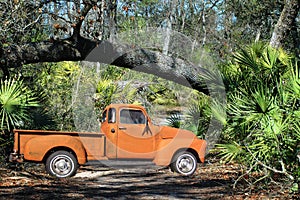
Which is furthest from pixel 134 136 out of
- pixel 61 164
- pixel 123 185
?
pixel 61 164

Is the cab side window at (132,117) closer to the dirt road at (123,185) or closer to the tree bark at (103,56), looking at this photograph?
the tree bark at (103,56)

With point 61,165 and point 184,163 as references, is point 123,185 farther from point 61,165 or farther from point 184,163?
point 184,163

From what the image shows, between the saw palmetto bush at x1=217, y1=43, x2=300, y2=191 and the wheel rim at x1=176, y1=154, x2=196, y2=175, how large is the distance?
1513 mm

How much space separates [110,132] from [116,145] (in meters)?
0.31

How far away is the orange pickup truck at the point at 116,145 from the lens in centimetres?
855

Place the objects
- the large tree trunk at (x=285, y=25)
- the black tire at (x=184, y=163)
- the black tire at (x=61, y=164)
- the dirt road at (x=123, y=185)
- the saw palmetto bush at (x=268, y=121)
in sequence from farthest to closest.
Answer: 1. the large tree trunk at (x=285, y=25)
2. the black tire at (x=184, y=163)
3. the black tire at (x=61, y=164)
4. the dirt road at (x=123, y=185)
5. the saw palmetto bush at (x=268, y=121)

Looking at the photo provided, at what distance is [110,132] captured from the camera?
30.7 ft

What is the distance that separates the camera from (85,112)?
1388cm

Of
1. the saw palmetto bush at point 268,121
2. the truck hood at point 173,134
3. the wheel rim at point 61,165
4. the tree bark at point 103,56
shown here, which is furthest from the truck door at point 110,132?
the saw palmetto bush at point 268,121

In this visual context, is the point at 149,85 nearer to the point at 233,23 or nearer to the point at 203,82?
the point at 203,82

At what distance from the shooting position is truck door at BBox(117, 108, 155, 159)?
9297mm

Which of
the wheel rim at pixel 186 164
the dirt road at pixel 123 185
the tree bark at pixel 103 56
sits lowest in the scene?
the dirt road at pixel 123 185

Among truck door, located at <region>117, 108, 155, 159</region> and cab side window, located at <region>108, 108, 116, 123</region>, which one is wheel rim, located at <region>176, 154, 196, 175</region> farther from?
cab side window, located at <region>108, 108, 116, 123</region>

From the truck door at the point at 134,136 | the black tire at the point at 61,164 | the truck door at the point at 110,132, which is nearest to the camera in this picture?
the black tire at the point at 61,164
